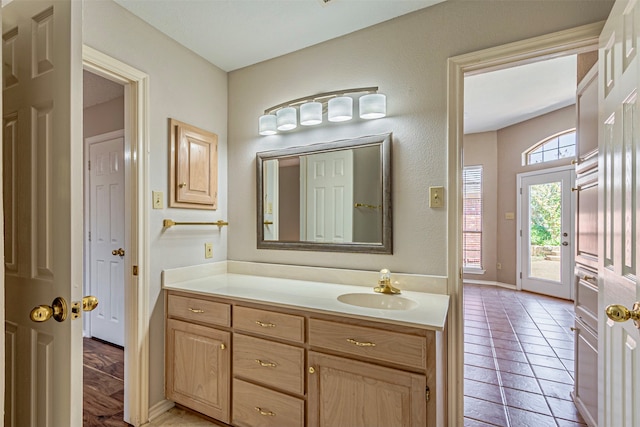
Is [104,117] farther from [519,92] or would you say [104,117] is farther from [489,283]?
[489,283]

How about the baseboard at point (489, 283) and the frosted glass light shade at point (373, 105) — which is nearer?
the frosted glass light shade at point (373, 105)

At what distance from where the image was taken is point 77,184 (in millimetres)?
904

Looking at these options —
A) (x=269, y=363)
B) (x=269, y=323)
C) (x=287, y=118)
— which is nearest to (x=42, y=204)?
(x=269, y=323)

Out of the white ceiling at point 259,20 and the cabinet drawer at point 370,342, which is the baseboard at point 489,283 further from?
the white ceiling at point 259,20

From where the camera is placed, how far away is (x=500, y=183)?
5582mm

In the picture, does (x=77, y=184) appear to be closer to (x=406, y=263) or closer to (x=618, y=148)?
(x=406, y=263)

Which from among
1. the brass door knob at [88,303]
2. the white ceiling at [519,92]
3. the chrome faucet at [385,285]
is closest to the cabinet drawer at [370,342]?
the chrome faucet at [385,285]

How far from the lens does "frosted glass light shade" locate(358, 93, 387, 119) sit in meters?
1.87

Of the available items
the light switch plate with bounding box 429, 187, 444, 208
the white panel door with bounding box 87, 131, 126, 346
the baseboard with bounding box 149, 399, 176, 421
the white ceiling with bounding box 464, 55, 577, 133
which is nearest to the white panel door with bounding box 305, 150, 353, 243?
the light switch plate with bounding box 429, 187, 444, 208

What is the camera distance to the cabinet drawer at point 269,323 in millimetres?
1521

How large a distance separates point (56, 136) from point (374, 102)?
1510 mm

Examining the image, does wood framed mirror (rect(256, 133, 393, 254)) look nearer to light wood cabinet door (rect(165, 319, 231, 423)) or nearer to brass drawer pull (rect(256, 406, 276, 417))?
light wood cabinet door (rect(165, 319, 231, 423))

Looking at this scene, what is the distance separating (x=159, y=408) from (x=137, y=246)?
1.00m

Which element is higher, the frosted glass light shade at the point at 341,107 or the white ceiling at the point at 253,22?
the white ceiling at the point at 253,22
